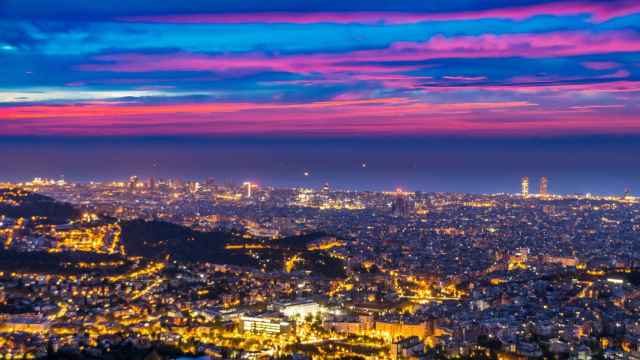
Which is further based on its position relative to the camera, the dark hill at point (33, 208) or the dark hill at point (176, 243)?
the dark hill at point (33, 208)

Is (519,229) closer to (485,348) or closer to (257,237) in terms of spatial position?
(257,237)

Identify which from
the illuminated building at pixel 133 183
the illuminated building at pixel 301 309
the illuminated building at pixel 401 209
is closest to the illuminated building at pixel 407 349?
the illuminated building at pixel 301 309

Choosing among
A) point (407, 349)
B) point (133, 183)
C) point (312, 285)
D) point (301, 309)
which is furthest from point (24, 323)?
point (133, 183)

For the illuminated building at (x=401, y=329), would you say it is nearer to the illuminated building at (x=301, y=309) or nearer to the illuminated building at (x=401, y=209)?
the illuminated building at (x=301, y=309)

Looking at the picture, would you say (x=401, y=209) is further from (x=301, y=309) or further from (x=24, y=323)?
(x=24, y=323)

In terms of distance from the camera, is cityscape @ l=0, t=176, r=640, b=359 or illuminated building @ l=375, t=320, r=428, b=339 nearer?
cityscape @ l=0, t=176, r=640, b=359

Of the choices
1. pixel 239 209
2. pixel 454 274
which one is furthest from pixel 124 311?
pixel 239 209

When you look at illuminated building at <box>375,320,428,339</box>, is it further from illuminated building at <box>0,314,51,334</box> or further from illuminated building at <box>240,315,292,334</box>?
illuminated building at <box>0,314,51,334</box>

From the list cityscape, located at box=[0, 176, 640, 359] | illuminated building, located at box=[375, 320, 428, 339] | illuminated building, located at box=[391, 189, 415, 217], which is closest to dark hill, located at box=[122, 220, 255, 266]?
cityscape, located at box=[0, 176, 640, 359]
